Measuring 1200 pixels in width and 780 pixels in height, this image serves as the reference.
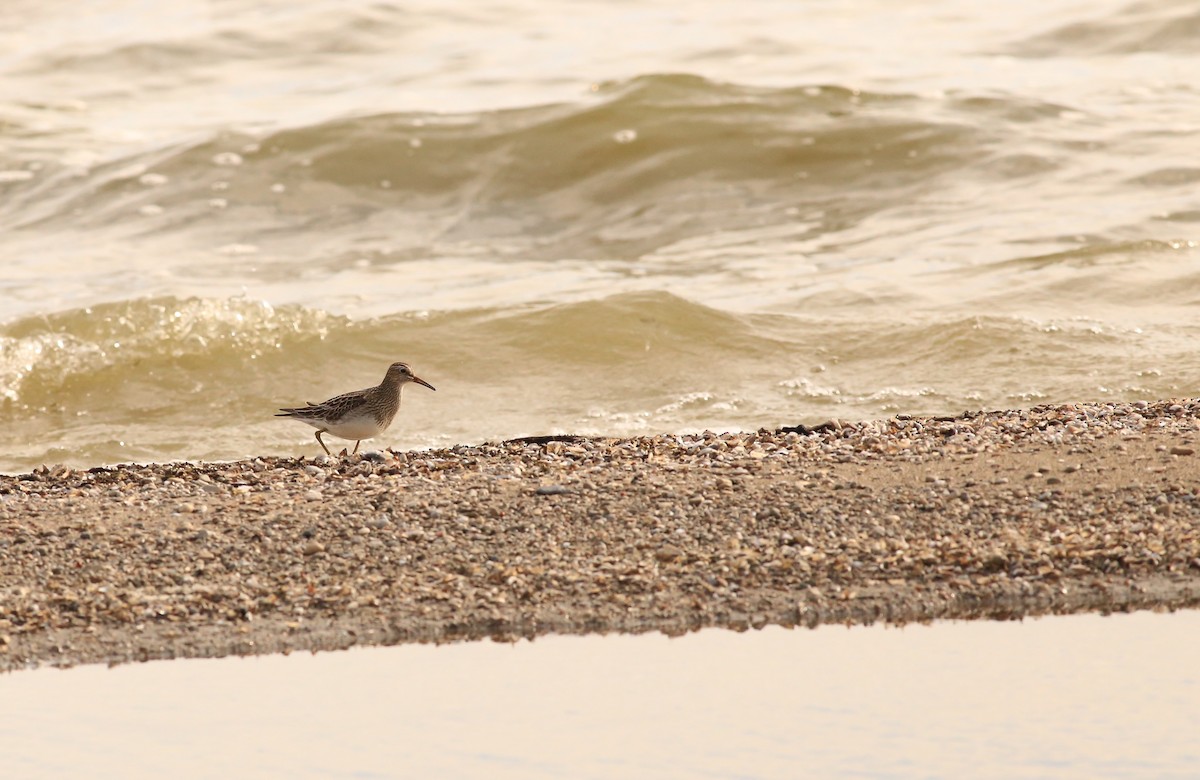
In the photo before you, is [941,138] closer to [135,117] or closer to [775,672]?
[135,117]

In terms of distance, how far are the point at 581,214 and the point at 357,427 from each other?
8.17 metres

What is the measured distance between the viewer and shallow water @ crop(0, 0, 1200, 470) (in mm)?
11500

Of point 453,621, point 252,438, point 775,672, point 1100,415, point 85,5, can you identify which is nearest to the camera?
point 775,672

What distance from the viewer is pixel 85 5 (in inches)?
1027

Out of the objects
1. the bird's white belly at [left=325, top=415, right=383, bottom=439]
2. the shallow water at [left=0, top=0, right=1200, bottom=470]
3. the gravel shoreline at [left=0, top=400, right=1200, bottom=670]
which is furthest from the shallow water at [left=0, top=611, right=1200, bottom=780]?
the shallow water at [left=0, top=0, right=1200, bottom=470]

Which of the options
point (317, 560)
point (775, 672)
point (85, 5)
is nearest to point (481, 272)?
point (317, 560)

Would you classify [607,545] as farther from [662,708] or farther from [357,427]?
[357,427]

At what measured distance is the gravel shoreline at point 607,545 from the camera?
19.6ft

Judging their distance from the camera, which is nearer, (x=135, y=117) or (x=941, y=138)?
(x=941, y=138)

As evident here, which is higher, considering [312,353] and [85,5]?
[85,5]

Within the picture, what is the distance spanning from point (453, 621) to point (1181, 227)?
10.2 meters

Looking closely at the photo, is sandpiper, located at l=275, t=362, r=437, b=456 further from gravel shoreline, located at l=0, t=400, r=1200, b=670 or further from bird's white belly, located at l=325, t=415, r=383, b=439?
gravel shoreline, located at l=0, t=400, r=1200, b=670

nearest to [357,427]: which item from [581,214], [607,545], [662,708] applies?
[607,545]

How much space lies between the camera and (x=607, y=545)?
6.64 meters
